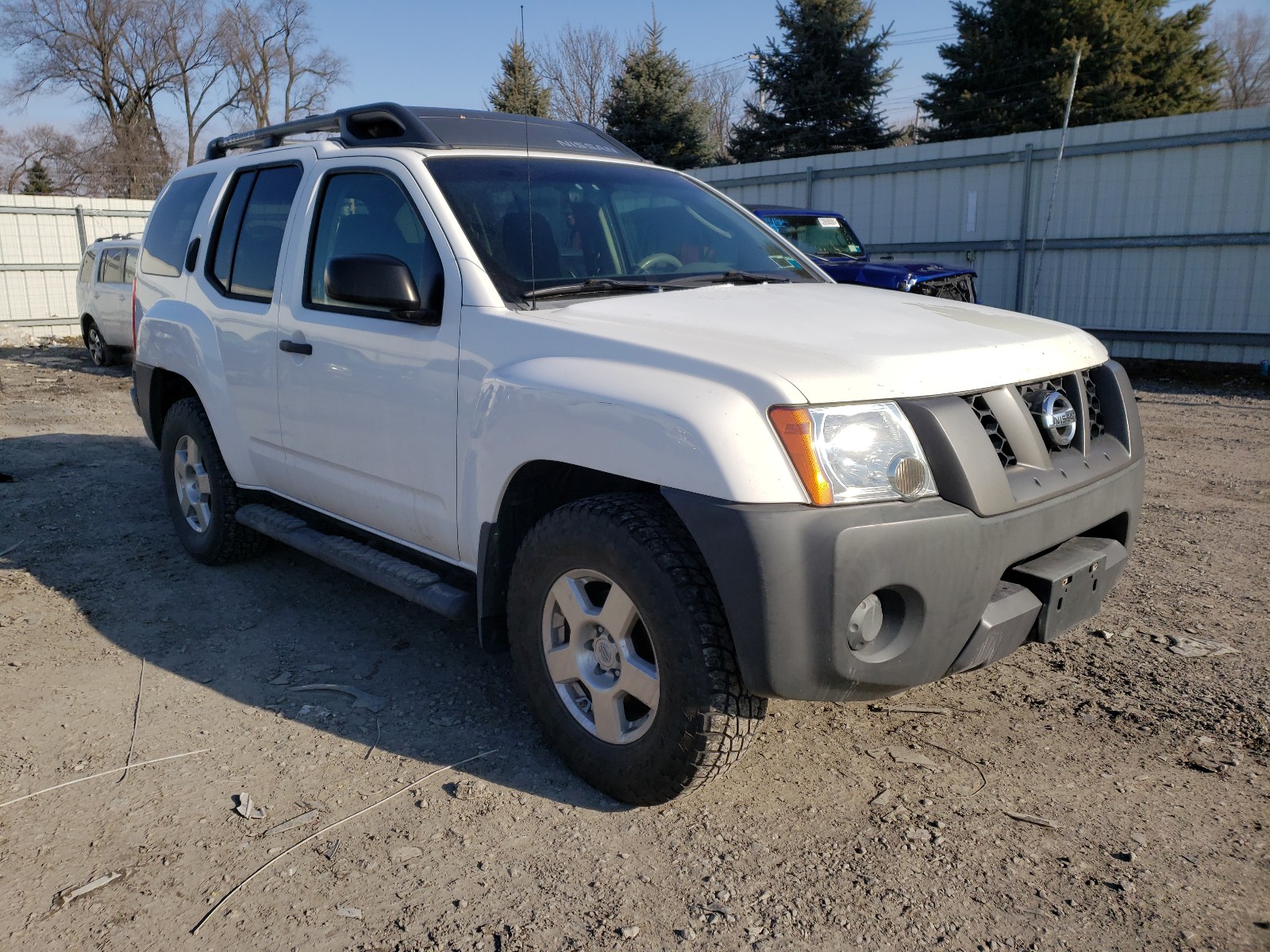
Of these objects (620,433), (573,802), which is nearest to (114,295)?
(573,802)

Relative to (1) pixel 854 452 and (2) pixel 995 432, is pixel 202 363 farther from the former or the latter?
→ (2) pixel 995 432

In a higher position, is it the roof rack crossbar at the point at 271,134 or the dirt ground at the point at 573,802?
the roof rack crossbar at the point at 271,134

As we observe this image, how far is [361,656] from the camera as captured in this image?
13.6 feet

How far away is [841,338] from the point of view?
2832 millimetres

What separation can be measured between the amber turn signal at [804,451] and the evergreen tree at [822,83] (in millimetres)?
28279

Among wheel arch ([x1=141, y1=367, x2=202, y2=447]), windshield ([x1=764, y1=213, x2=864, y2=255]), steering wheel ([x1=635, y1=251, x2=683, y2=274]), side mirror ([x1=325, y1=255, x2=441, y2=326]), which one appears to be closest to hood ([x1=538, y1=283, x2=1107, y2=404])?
steering wheel ([x1=635, y1=251, x2=683, y2=274])

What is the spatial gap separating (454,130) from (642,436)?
6.09ft

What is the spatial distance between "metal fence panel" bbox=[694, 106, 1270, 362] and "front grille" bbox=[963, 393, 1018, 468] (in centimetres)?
1107

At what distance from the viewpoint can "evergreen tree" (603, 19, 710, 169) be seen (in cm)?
2777

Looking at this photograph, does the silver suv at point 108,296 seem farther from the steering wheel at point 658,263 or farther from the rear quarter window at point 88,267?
the steering wheel at point 658,263

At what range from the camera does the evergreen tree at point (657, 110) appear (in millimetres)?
27766

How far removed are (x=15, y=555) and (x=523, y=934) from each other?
4.44 m

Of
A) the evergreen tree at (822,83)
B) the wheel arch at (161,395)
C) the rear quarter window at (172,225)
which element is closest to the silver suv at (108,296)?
the rear quarter window at (172,225)

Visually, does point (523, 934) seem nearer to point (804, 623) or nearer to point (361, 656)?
point (804, 623)
